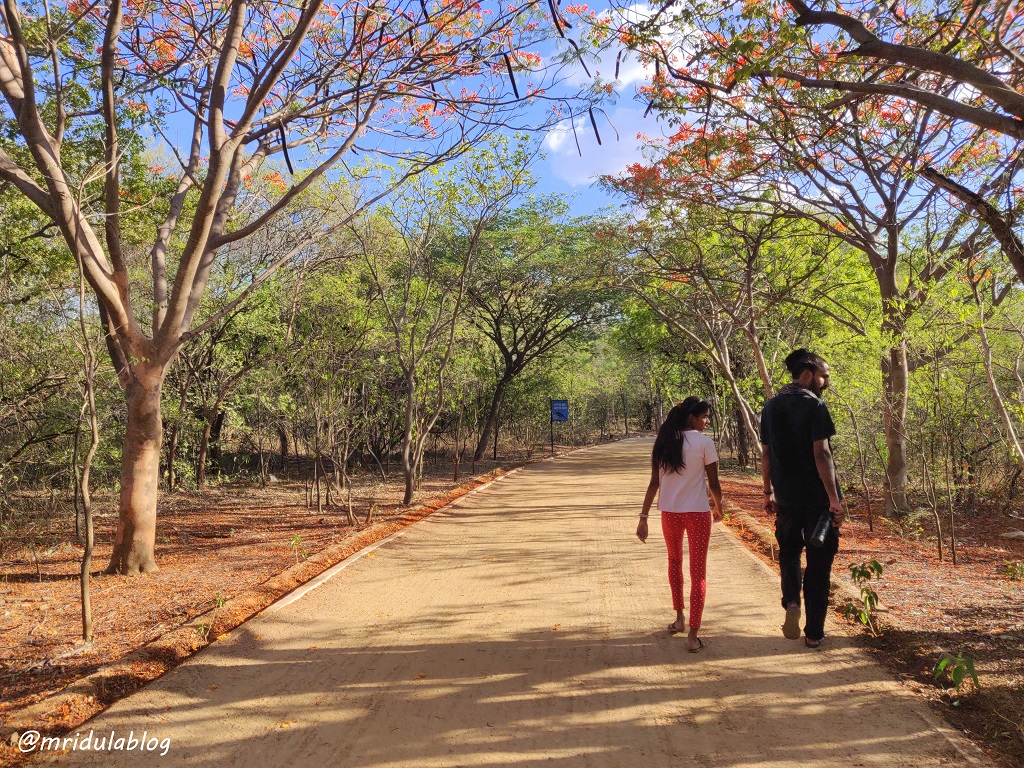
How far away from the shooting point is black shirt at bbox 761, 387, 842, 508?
13.7 feet

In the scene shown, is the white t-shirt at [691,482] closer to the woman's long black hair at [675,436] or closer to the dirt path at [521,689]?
the woman's long black hair at [675,436]

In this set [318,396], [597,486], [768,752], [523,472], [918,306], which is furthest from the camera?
[523,472]

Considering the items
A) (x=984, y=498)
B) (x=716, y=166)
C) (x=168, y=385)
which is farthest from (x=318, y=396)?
(x=984, y=498)

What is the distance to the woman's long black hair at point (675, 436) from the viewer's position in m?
4.43

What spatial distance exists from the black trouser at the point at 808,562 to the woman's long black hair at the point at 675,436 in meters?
0.74

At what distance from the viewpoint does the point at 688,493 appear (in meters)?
4.38

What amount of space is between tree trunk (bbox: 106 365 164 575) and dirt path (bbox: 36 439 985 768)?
2.26 meters

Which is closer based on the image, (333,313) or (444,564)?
(444,564)

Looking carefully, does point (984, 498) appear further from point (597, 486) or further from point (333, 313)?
point (333, 313)

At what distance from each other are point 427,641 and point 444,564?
94.2 inches

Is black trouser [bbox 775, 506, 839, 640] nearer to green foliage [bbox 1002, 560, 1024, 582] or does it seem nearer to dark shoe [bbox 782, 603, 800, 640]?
dark shoe [bbox 782, 603, 800, 640]

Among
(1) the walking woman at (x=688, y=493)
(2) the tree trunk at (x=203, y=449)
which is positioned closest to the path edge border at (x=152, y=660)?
(1) the walking woman at (x=688, y=493)

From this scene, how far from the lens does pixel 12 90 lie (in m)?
6.17

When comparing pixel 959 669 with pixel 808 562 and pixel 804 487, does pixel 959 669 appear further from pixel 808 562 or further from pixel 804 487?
pixel 804 487
